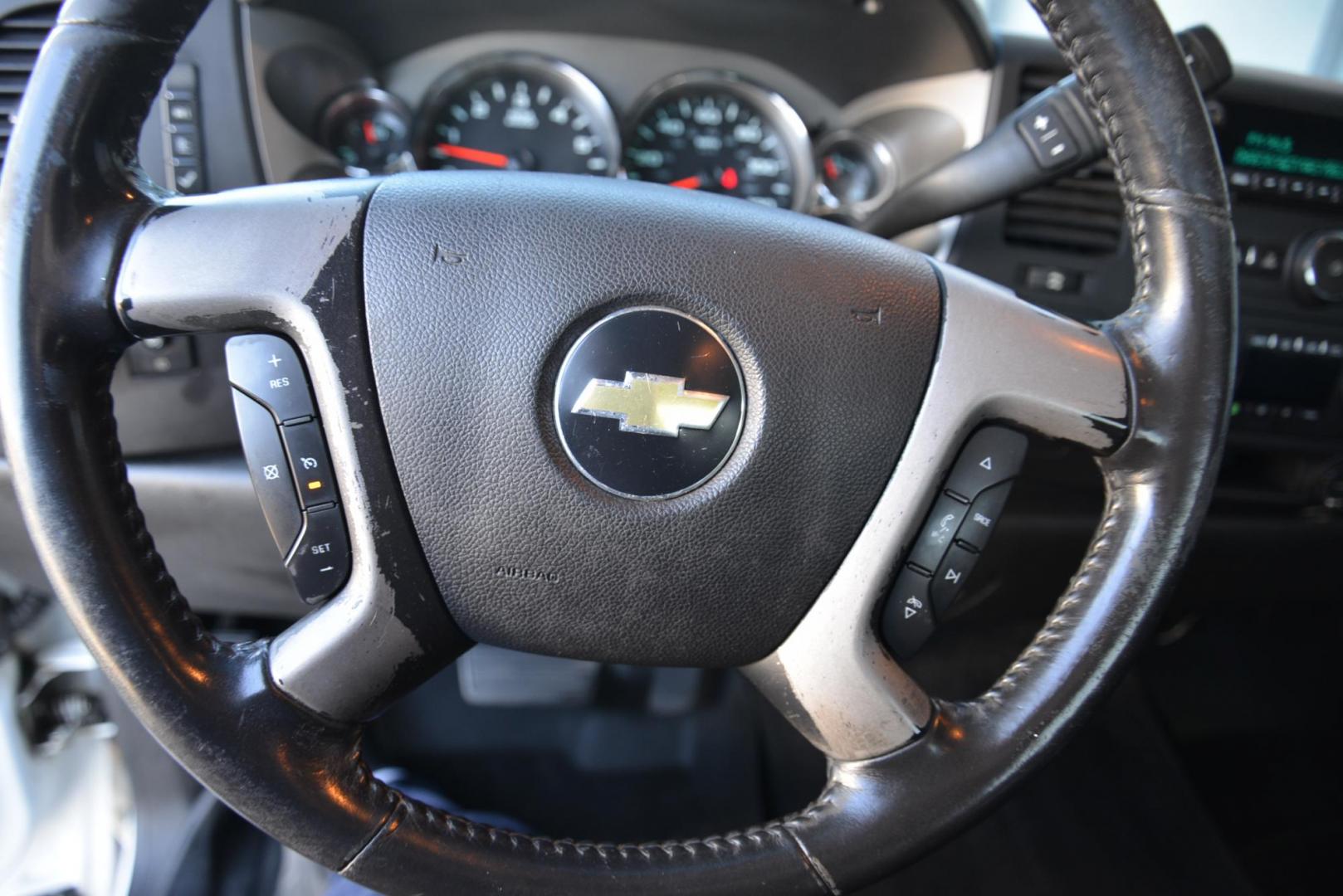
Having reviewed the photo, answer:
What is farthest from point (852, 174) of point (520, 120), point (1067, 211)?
point (520, 120)

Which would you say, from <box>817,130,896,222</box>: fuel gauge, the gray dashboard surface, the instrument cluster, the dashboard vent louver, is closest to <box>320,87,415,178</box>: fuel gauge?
the instrument cluster

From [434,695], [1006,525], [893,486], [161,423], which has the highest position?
[893,486]

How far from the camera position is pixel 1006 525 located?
1.18m

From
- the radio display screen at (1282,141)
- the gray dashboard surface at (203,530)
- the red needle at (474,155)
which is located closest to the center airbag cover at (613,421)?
the gray dashboard surface at (203,530)

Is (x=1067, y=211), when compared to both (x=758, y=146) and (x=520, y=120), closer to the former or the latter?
(x=758, y=146)

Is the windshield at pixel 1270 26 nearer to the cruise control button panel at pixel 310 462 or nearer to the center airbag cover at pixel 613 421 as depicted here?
the center airbag cover at pixel 613 421

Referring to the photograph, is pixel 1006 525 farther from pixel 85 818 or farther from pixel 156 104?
pixel 85 818

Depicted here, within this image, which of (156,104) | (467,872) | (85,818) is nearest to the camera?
(467,872)

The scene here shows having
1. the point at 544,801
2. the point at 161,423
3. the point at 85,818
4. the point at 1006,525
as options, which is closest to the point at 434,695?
the point at 544,801

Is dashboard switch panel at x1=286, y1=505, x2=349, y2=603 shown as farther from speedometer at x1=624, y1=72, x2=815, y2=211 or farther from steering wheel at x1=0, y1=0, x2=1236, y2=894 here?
speedometer at x1=624, y1=72, x2=815, y2=211

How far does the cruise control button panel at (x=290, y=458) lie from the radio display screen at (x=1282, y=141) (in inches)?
42.8

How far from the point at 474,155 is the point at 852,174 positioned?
48 centimetres

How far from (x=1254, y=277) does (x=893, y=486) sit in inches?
32.9

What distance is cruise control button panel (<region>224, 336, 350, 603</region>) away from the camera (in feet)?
2.01
